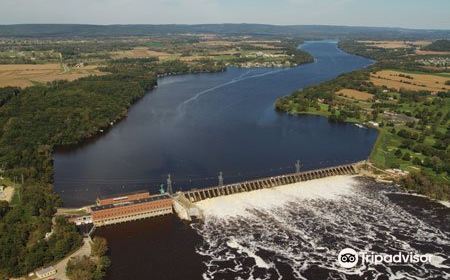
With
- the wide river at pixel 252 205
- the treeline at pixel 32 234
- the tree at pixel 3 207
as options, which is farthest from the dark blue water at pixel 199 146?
the tree at pixel 3 207

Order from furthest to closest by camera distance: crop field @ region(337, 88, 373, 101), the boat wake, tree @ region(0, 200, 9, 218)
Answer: the boat wake → crop field @ region(337, 88, 373, 101) → tree @ region(0, 200, 9, 218)

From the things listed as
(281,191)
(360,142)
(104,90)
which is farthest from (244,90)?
(281,191)

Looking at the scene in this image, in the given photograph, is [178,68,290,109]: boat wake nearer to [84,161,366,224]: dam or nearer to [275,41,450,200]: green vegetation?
[275,41,450,200]: green vegetation

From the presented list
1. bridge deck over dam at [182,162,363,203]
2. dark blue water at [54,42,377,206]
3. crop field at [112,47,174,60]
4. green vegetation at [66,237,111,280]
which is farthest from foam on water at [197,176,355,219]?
crop field at [112,47,174,60]

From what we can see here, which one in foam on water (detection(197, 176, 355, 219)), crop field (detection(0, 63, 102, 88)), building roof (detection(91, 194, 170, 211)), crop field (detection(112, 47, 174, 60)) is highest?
crop field (detection(112, 47, 174, 60))

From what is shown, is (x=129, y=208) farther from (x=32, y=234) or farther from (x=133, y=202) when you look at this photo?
(x=32, y=234)

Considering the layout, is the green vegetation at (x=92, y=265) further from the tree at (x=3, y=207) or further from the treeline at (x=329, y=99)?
the treeline at (x=329, y=99)

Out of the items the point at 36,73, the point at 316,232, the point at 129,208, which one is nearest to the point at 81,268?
the point at 129,208
